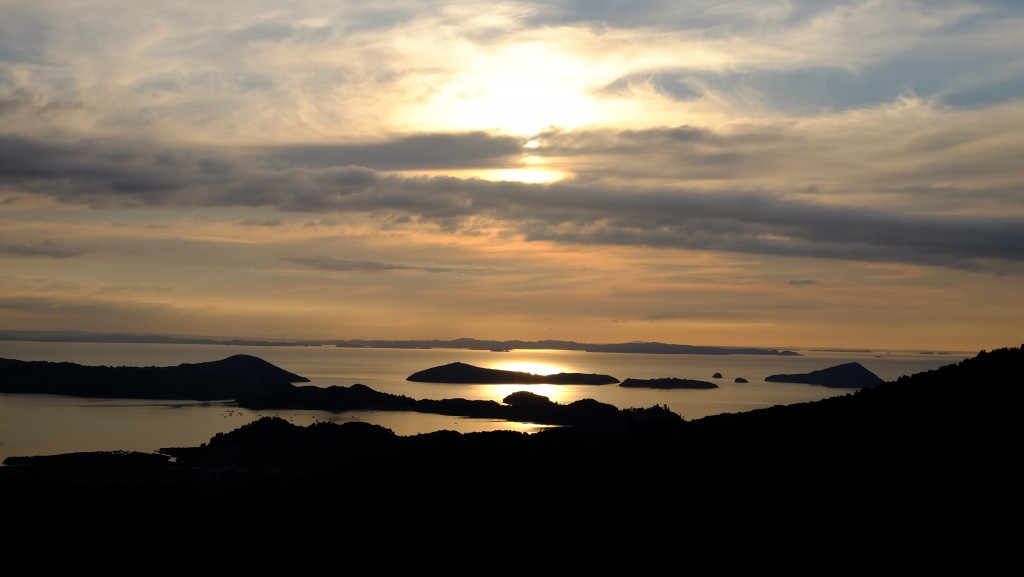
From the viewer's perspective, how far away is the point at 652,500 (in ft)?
194

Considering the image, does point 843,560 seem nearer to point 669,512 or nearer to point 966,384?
point 669,512

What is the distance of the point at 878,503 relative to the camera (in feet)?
151

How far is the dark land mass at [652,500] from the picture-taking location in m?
43.5

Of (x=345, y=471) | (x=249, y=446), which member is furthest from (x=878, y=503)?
(x=249, y=446)

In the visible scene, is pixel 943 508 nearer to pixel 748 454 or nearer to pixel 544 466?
pixel 748 454

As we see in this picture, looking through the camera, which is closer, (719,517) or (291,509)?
(719,517)

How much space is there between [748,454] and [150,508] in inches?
1702

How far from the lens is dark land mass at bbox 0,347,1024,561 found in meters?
43.5

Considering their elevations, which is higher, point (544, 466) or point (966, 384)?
point (966, 384)

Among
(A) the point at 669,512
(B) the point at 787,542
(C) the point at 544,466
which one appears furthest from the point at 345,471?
(B) the point at 787,542

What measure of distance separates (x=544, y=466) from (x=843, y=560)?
133 ft

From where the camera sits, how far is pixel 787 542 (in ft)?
147

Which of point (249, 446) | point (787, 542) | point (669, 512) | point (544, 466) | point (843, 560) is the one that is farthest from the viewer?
point (249, 446)

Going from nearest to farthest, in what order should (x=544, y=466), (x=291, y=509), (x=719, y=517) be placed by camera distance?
(x=719, y=517) → (x=291, y=509) → (x=544, y=466)
